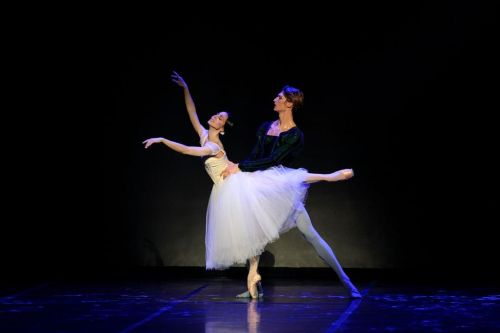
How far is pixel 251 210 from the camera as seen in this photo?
4145 mm

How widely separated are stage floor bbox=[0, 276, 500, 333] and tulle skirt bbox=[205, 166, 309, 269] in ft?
0.96

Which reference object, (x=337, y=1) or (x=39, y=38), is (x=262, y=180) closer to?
(x=337, y=1)

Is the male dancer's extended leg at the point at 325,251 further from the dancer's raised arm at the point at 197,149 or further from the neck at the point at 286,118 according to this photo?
the dancer's raised arm at the point at 197,149

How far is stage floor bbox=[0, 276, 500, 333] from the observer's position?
124 inches

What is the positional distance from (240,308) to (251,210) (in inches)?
25.3

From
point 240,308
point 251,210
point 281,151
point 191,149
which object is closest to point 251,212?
point 251,210

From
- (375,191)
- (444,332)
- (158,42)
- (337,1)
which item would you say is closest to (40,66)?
(158,42)

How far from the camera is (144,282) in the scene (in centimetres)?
509

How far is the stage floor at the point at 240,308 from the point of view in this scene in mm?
3160

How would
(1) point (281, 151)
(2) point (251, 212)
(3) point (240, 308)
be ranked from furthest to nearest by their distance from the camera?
(1) point (281, 151), (2) point (251, 212), (3) point (240, 308)

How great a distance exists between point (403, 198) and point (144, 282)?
212 centimetres

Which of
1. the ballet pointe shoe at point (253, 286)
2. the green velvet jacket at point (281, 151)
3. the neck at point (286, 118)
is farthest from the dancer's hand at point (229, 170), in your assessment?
the ballet pointe shoe at point (253, 286)

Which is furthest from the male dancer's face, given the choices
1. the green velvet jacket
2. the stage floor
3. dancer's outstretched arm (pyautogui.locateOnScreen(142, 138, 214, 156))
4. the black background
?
the black background

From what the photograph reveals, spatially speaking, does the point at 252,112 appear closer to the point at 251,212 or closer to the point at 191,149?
the point at 191,149
